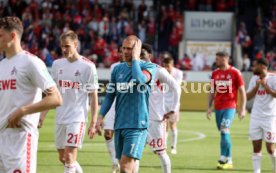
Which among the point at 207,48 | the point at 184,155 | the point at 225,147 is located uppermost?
the point at 207,48

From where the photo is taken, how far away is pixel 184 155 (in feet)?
60.2

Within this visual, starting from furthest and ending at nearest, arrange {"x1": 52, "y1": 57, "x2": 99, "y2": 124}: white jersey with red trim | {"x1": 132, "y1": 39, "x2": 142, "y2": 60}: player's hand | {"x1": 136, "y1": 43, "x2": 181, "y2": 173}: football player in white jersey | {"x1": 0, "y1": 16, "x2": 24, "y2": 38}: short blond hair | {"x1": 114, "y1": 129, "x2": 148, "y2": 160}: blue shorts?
{"x1": 136, "y1": 43, "x2": 181, "y2": 173}: football player in white jersey < {"x1": 52, "y1": 57, "x2": 99, "y2": 124}: white jersey with red trim < {"x1": 114, "y1": 129, "x2": 148, "y2": 160}: blue shorts < {"x1": 132, "y1": 39, "x2": 142, "y2": 60}: player's hand < {"x1": 0, "y1": 16, "x2": 24, "y2": 38}: short blond hair

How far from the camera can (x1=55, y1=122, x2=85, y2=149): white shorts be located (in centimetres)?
1180

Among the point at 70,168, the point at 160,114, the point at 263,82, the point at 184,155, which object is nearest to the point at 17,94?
the point at 70,168

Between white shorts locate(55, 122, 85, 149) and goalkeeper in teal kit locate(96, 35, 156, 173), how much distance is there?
4.62 feet

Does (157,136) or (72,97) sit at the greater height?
(72,97)

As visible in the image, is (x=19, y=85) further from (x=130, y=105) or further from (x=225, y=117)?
(x=225, y=117)

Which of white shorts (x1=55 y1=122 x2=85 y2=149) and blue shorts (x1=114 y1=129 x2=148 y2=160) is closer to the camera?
blue shorts (x1=114 y1=129 x2=148 y2=160)

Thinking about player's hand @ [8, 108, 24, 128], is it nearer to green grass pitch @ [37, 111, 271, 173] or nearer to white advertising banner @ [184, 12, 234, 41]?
green grass pitch @ [37, 111, 271, 173]

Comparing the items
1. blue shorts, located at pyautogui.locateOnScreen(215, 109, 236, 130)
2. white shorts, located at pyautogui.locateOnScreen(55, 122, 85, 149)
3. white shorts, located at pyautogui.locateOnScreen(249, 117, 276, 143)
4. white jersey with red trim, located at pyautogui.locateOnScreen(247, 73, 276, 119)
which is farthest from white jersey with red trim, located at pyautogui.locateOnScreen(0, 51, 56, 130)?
blue shorts, located at pyautogui.locateOnScreen(215, 109, 236, 130)

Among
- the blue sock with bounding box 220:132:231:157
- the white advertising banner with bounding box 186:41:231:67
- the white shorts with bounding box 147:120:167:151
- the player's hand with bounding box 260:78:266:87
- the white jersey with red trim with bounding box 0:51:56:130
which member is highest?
the white jersey with red trim with bounding box 0:51:56:130

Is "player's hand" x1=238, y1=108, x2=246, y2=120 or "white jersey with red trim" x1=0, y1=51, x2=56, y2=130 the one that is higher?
"white jersey with red trim" x1=0, y1=51, x2=56, y2=130

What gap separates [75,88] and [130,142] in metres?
2.07

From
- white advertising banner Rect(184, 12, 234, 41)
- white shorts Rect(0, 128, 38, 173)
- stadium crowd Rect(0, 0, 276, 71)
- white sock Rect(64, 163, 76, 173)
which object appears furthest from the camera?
white advertising banner Rect(184, 12, 234, 41)
